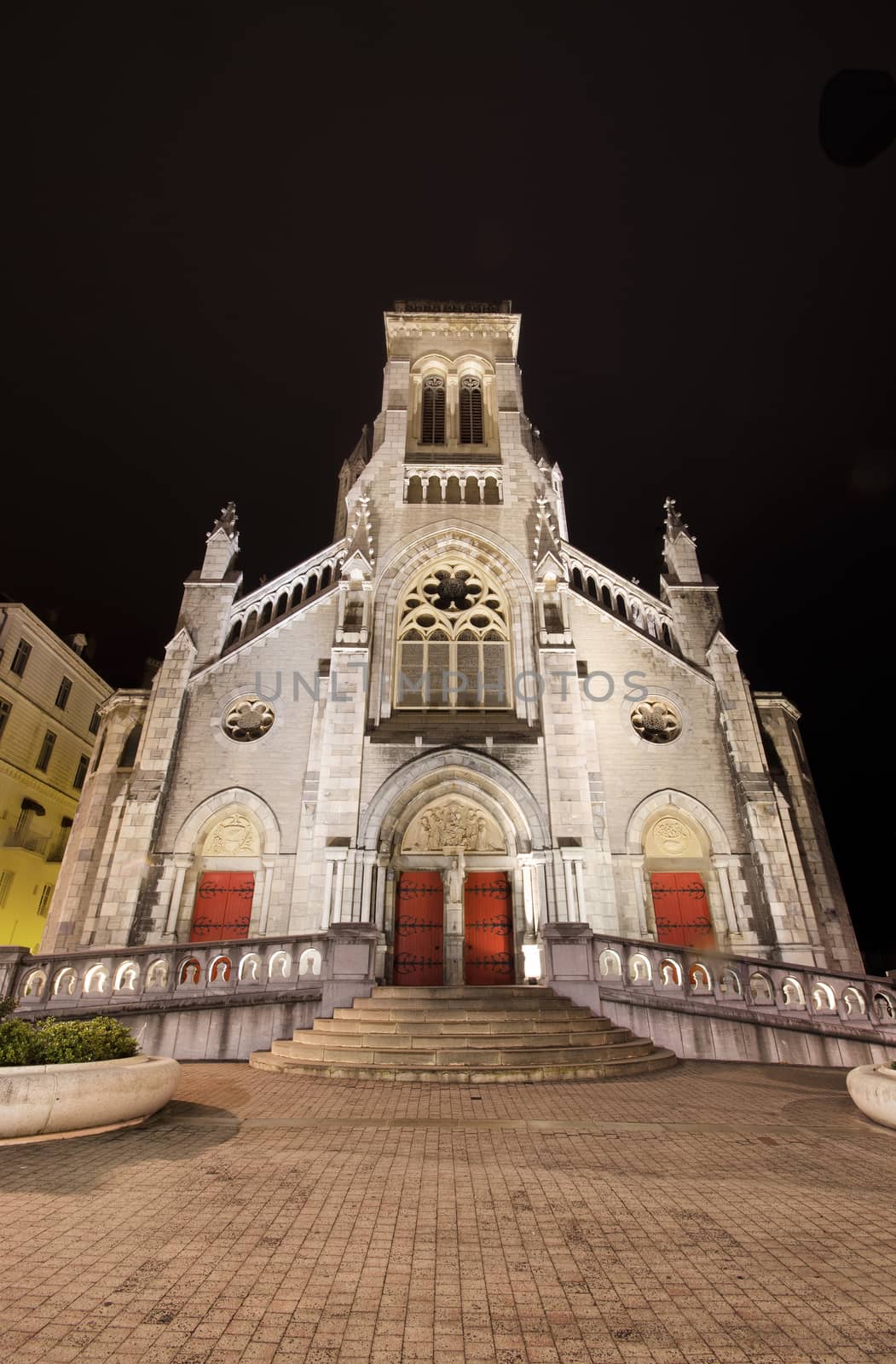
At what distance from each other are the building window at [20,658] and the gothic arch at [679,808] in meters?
25.5

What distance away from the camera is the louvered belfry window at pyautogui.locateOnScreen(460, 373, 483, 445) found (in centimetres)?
2292

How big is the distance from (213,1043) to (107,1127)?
192 inches

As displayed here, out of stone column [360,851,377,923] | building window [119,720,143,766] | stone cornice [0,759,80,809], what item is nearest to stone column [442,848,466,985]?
stone column [360,851,377,923]

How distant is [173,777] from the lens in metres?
16.7

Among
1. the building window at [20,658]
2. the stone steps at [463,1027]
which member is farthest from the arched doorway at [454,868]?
the building window at [20,658]

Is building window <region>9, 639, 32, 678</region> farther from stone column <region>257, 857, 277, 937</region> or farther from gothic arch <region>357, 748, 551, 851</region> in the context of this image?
gothic arch <region>357, 748, 551, 851</region>

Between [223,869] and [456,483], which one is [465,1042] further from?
[456,483]

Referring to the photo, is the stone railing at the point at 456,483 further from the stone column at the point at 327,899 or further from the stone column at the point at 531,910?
the stone column at the point at 327,899

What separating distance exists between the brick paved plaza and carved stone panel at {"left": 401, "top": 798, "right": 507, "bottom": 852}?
9385mm

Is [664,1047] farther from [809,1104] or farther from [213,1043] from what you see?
[213,1043]

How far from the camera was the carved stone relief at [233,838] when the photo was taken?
645 inches

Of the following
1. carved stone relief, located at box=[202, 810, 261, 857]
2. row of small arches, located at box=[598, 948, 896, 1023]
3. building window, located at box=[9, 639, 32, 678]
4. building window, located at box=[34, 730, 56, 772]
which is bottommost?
row of small arches, located at box=[598, 948, 896, 1023]

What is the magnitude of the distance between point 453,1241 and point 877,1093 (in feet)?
16.8

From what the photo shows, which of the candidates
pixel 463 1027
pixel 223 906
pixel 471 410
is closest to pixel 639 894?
pixel 463 1027
